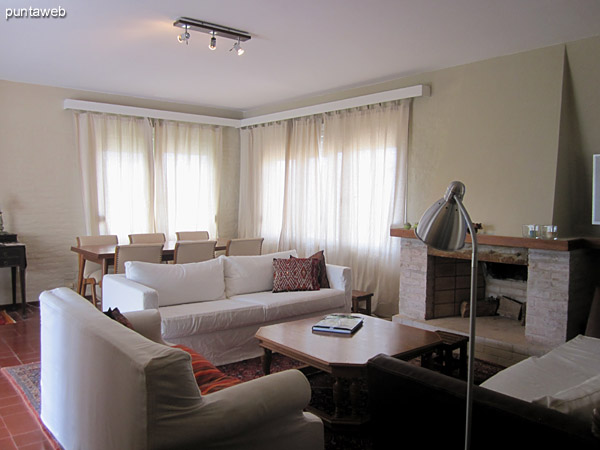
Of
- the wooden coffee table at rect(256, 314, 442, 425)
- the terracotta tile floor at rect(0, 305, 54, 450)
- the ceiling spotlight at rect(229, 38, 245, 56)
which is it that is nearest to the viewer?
the terracotta tile floor at rect(0, 305, 54, 450)

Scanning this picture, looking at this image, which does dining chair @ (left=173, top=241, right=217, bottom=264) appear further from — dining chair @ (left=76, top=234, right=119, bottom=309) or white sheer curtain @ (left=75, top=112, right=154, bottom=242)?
white sheer curtain @ (left=75, top=112, right=154, bottom=242)

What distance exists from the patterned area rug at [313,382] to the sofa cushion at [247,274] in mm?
732

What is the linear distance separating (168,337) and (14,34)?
2.80 meters

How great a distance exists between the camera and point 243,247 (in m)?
5.06

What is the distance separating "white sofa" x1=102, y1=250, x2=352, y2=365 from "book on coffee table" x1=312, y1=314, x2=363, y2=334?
2.13 feet

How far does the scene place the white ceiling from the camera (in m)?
3.19

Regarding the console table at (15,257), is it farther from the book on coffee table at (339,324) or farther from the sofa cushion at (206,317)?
the book on coffee table at (339,324)

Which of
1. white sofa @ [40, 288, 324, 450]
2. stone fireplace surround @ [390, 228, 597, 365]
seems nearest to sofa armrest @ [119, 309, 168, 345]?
white sofa @ [40, 288, 324, 450]

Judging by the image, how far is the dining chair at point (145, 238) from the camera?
557cm

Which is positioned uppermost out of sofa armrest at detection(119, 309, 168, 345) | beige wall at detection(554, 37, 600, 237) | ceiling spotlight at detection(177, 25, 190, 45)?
ceiling spotlight at detection(177, 25, 190, 45)

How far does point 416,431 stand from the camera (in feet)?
5.59

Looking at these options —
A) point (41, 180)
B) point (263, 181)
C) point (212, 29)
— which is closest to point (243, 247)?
point (263, 181)

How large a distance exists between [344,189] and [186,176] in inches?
96.4

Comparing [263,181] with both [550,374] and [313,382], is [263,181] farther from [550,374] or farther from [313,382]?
[550,374]
